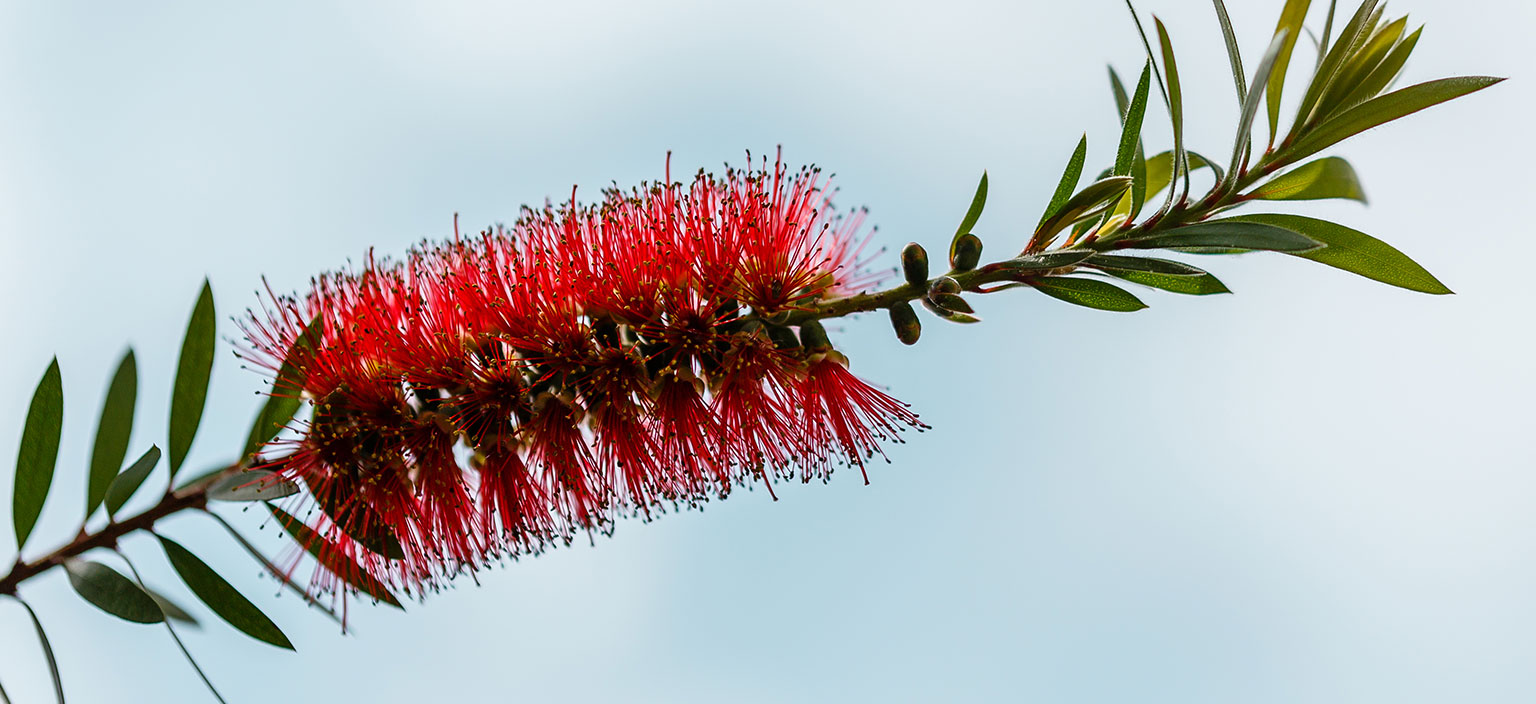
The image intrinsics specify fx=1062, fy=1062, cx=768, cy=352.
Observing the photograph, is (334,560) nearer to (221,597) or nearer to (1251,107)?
(221,597)

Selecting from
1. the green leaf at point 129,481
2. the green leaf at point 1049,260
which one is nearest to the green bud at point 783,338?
the green leaf at point 1049,260

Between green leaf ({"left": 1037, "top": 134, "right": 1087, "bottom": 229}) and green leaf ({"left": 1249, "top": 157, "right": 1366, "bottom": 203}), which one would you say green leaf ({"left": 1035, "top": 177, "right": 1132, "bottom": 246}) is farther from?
green leaf ({"left": 1249, "top": 157, "right": 1366, "bottom": 203})

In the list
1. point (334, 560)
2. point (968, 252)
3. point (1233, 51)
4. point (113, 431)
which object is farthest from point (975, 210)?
point (113, 431)

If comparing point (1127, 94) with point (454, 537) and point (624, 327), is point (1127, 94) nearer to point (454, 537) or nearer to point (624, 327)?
point (624, 327)

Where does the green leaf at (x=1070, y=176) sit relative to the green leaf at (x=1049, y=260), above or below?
above

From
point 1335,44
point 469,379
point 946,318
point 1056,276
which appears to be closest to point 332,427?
point 469,379

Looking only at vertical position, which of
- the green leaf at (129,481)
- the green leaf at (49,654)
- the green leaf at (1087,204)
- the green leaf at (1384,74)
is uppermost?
the green leaf at (1384,74)

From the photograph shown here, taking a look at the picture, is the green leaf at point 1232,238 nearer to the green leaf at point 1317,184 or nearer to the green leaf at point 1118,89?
the green leaf at point 1317,184
